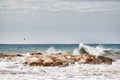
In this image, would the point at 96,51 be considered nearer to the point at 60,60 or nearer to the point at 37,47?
the point at 60,60

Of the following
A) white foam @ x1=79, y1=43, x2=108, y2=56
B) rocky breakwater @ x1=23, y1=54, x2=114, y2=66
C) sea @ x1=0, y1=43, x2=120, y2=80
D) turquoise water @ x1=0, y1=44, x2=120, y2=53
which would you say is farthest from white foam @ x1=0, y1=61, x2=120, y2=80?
turquoise water @ x1=0, y1=44, x2=120, y2=53

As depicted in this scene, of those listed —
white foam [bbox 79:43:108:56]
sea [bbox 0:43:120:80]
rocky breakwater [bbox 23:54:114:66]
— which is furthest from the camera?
white foam [bbox 79:43:108:56]

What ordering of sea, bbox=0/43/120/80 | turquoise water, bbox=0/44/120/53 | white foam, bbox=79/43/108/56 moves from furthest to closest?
turquoise water, bbox=0/44/120/53 < white foam, bbox=79/43/108/56 < sea, bbox=0/43/120/80

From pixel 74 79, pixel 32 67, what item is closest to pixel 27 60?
pixel 32 67

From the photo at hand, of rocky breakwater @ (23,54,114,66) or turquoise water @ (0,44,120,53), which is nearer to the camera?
rocky breakwater @ (23,54,114,66)

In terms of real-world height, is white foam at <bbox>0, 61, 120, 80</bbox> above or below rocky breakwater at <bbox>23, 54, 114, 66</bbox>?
below

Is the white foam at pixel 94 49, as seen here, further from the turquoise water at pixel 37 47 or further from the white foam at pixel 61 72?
the white foam at pixel 61 72

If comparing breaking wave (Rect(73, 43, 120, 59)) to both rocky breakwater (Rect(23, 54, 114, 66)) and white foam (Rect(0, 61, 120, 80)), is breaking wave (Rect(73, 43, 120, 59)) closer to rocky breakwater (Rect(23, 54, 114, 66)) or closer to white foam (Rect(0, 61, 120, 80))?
rocky breakwater (Rect(23, 54, 114, 66))

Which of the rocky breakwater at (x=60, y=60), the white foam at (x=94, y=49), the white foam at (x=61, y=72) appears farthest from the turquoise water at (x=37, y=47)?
the white foam at (x=61, y=72)

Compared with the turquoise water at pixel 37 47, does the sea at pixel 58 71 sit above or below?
below

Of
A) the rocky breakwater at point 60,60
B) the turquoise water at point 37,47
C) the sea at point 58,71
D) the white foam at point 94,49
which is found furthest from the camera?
the turquoise water at point 37,47

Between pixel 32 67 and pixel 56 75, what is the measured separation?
59 centimetres

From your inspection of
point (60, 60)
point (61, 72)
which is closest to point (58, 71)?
point (61, 72)

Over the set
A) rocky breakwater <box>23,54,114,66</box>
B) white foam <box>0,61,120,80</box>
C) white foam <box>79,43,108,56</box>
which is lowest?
white foam <box>0,61,120,80</box>
